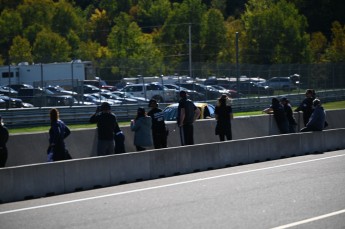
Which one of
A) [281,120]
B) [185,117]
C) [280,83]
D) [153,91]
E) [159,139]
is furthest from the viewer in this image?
[280,83]

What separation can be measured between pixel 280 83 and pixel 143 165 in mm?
37208

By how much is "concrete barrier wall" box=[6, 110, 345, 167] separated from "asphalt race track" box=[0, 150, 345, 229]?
11.4 feet

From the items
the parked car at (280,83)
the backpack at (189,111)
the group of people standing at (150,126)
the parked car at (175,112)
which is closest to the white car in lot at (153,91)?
the parked car at (280,83)

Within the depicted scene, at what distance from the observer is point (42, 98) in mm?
41875

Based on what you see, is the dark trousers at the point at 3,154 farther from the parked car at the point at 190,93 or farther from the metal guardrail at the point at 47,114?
the parked car at the point at 190,93

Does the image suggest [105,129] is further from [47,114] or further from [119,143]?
[47,114]

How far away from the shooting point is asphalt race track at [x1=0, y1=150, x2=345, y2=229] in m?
12.1

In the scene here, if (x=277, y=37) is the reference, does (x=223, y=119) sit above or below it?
below

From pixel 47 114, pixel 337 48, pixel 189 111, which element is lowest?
pixel 47 114

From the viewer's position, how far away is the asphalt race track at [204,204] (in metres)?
12.1

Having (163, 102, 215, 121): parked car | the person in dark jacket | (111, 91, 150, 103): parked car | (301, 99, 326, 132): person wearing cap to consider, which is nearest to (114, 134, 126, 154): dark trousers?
the person in dark jacket

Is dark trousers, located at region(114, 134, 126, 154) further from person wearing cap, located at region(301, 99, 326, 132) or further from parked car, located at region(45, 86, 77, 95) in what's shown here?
parked car, located at region(45, 86, 77, 95)

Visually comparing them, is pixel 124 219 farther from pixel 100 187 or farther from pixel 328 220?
pixel 100 187

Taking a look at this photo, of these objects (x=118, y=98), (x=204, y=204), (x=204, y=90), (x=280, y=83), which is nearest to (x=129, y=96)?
(x=118, y=98)
